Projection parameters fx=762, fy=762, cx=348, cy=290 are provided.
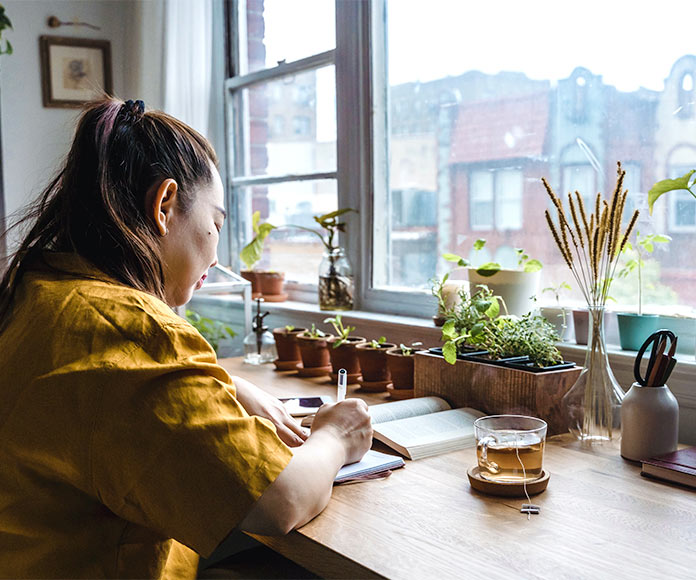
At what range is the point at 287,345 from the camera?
218cm

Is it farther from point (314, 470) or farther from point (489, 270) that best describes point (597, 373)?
point (314, 470)

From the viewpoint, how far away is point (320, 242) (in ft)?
9.20

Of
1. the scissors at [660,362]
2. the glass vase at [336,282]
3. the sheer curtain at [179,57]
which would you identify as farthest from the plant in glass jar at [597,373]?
the sheer curtain at [179,57]

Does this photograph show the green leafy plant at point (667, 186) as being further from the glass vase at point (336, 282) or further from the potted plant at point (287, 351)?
the glass vase at point (336, 282)

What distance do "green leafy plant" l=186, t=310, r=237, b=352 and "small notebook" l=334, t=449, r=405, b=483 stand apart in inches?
59.9

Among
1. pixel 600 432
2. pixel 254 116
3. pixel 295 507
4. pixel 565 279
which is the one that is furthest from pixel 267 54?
pixel 295 507

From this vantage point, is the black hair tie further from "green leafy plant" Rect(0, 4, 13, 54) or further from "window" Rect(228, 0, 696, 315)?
"green leafy plant" Rect(0, 4, 13, 54)

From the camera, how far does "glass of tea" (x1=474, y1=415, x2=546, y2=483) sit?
118 cm

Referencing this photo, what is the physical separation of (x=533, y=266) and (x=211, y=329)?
1412mm

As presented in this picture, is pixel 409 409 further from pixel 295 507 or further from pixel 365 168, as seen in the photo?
pixel 365 168

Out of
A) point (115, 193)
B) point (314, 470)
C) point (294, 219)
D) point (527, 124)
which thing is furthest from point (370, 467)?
point (294, 219)

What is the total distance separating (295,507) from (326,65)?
2.00 m

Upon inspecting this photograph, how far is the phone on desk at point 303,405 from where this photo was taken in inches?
66.0

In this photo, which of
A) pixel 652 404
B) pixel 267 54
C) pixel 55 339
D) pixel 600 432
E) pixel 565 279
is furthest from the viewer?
pixel 267 54
